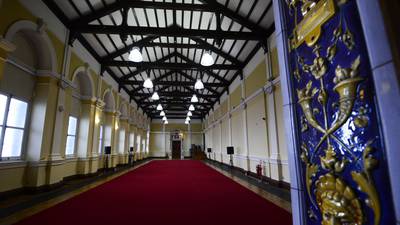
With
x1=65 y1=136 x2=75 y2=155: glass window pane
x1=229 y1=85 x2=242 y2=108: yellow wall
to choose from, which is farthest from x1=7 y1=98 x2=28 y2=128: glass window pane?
x1=229 y1=85 x2=242 y2=108: yellow wall

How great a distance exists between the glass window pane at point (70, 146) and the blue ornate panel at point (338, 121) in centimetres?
750

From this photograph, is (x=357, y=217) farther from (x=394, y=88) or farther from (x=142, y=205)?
(x=142, y=205)

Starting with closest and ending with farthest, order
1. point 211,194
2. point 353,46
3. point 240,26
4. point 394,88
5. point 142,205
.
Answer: point 394,88, point 353,46, point 142,205, point 211,194, point 240,26

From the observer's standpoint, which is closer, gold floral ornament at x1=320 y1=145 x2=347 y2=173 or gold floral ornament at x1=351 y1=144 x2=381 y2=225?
gold floral ornament at x1=351 y1=144 x2=381 y2=225

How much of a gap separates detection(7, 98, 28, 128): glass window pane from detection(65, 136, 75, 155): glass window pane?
198 cm

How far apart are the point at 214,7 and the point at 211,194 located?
5.30 metres

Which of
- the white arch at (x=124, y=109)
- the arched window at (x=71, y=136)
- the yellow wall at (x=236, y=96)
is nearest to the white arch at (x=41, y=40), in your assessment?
the arched window at (x=71, y=136)

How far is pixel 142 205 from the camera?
3.65 m

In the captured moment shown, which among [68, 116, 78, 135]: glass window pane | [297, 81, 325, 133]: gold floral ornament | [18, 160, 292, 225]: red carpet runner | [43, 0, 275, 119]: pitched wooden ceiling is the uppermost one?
[43, 0, 275, 119]: pitched wooden ceiling

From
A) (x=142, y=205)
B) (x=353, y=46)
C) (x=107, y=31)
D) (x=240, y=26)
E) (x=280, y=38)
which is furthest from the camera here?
(x=240, y=26)

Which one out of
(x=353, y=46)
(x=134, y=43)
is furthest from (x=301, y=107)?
(x=134, y=43)

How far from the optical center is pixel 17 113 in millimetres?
4559

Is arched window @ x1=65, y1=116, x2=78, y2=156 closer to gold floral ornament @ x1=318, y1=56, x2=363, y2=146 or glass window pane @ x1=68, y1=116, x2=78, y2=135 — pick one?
glass window pane @ x1=68, y1=116, x2=78, y2=135

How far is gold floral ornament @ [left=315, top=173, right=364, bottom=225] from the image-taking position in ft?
2.09
